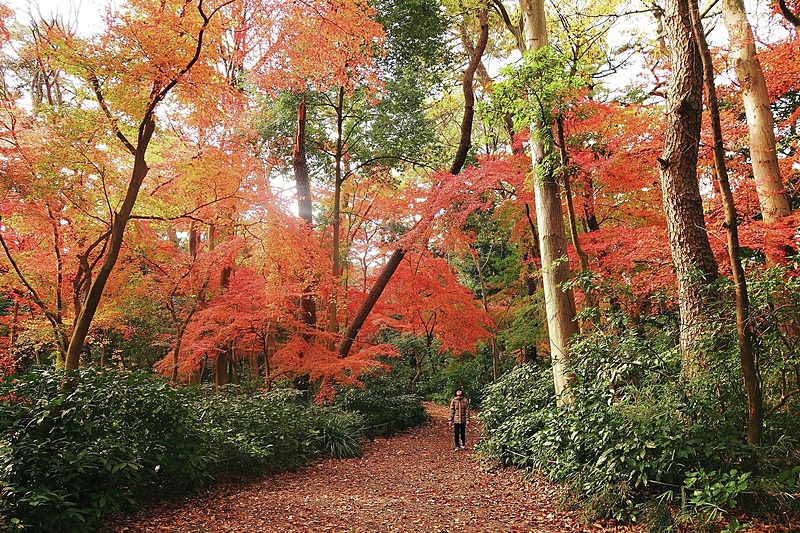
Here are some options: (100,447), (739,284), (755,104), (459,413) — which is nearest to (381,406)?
(459,413)

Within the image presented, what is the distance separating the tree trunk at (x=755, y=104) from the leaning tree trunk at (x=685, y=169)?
8.85ft

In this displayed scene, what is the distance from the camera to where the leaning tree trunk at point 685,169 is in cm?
442

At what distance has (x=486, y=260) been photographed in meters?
18.5

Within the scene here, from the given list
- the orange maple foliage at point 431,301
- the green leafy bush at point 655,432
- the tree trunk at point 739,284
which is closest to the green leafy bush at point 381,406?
the orange maple foliage at point 431,301

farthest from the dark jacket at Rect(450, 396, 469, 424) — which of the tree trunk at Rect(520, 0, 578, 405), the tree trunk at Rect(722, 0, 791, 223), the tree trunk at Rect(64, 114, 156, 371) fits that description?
the tree trunk at Rect(64, 114, 156, 371)

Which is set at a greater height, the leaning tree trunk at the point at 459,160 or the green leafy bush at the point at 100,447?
the leaning tree trunk at the point at 459,160

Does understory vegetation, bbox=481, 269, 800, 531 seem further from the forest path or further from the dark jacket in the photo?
the dark jacket

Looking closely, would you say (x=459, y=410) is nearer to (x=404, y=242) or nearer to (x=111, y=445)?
(x=404, y=242)

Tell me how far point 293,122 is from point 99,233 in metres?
6.02

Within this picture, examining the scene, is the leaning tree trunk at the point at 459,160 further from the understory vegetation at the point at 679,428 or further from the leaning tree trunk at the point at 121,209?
the understory vegetation at the point at 679,428

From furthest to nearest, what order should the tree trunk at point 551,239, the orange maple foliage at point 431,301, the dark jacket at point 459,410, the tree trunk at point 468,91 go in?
1. the orange maple foliage at point 431,301
2. the tree trunk at point 468,91
3. the dark jacket at point 459,410
4. the tree trunk at point 551,239

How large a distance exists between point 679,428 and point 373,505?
3.48m

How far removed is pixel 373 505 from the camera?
17.8 feet

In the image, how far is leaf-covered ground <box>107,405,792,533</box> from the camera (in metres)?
4.45
